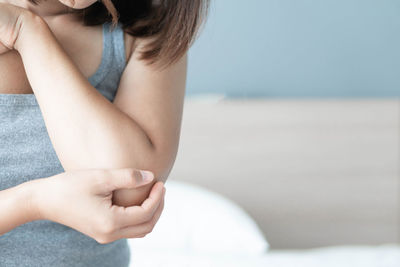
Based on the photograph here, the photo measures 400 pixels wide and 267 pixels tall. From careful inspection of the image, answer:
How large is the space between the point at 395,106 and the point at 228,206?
31.0 inches

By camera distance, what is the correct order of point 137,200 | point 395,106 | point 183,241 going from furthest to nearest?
point 395,106, point 183,241, point 137,200

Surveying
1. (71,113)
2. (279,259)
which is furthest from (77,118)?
(279,259)

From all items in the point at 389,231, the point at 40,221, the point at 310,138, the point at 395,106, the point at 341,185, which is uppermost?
the point at 40,221

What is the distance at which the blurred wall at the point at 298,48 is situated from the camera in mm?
1771

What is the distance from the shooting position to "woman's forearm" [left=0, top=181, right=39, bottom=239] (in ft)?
1.77

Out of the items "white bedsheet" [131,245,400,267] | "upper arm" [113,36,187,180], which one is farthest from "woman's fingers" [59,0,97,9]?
"white bedsheet" [131,245,400,267]

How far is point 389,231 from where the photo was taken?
1.89m

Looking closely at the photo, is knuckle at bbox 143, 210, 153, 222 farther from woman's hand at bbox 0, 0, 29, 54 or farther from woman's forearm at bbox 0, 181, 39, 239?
woman's hand at bbox 0, 0, 29, 54

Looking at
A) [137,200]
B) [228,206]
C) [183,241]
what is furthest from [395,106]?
[137,200]

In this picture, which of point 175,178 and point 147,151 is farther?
point 175,178

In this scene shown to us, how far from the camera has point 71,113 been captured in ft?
1.80

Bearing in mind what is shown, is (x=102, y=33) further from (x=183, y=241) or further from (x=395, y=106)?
(x=395, y=106)

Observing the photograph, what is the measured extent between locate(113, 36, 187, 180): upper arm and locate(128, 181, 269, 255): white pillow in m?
0.90

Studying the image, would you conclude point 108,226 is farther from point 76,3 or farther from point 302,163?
point 302,163
